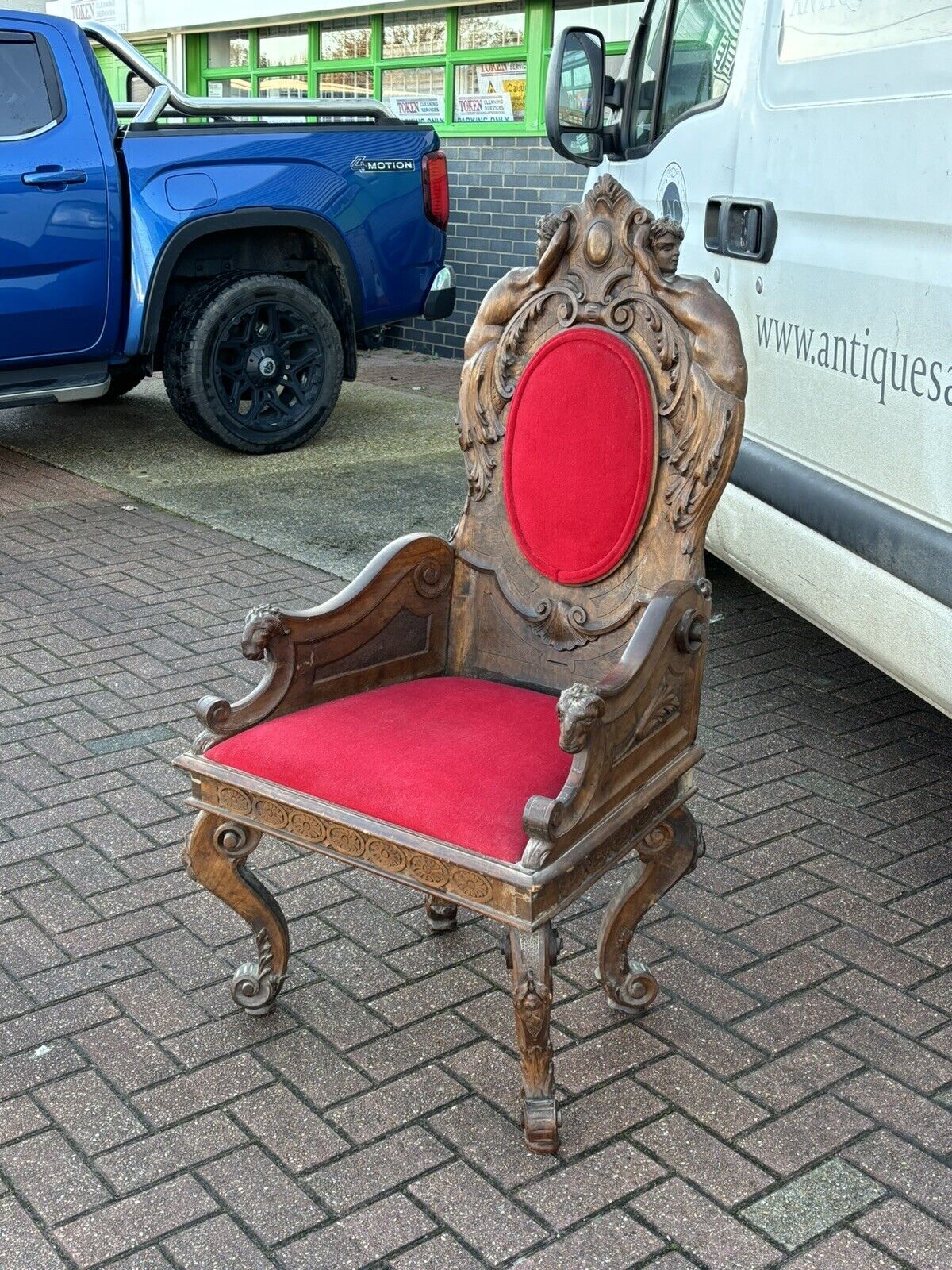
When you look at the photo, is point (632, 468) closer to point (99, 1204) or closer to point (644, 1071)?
point (644, 1071)

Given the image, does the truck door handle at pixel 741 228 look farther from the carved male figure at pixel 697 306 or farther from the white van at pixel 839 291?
the carved male figure at pixel 697 306

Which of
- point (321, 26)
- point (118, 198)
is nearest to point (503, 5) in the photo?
point (321, 26)

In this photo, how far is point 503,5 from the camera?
9.98m

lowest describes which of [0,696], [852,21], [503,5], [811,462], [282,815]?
[0,696]

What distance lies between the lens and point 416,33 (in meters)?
10.8

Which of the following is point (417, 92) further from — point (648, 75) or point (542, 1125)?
point (542, 1125)

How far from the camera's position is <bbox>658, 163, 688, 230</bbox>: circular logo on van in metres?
4.51

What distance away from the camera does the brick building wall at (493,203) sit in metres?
9.90

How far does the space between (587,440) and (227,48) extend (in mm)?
11522


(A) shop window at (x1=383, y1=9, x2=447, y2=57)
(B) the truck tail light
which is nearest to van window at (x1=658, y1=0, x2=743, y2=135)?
(B) the truck tail light

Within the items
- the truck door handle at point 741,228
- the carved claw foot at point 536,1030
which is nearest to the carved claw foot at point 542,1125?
the carved claw foot at point 536,1030

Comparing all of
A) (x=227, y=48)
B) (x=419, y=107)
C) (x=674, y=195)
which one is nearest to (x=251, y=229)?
(x=674, y=195)

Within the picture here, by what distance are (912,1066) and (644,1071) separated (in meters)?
0.50

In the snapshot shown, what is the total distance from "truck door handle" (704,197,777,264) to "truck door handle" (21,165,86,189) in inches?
149
